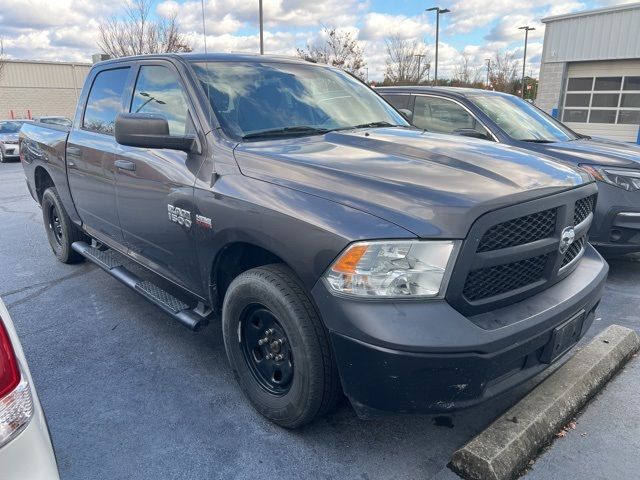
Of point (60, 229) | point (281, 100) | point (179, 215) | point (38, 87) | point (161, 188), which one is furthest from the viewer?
point (38, 87)

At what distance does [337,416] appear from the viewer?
2.77 metres

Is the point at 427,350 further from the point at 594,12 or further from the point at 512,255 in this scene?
the point at 594,12

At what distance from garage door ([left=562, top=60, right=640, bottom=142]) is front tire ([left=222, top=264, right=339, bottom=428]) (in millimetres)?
19680

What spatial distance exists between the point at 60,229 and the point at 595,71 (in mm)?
19822

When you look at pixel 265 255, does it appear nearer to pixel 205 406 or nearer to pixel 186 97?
pixel 205 406

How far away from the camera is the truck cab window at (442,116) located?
18.6ft

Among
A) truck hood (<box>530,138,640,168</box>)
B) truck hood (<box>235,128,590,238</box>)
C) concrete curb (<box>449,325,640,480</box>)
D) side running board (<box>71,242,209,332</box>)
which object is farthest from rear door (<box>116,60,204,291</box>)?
truck hood (<box>530,138,640,168</box>)

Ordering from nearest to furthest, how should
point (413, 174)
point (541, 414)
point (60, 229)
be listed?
point (413, 174) < point (541, 414) < point (60, 229)

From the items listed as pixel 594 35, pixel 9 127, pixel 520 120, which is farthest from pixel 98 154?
pixel 594 35

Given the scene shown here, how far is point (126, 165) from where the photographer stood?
3.41 metres

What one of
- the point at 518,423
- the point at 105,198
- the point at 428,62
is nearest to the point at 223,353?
the point at 105,198

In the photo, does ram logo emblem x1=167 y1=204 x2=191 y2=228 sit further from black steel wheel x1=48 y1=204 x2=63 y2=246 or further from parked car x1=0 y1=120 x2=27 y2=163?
parked car x1=0 y1=120 x2=27 y2=163

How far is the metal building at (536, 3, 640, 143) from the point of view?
58.1ft

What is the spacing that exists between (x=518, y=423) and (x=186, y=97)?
256cm
